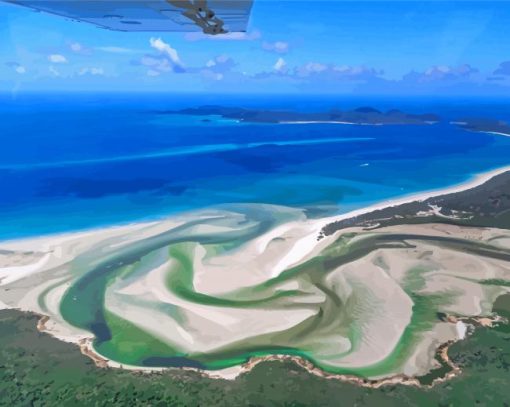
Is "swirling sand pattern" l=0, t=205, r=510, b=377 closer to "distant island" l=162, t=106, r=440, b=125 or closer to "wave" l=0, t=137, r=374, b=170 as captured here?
"wave" l=0, t=137, r=374, b=170

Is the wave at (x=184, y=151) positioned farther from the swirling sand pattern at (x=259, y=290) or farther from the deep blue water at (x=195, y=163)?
the swirling sand pattern at (x=259, y=290)

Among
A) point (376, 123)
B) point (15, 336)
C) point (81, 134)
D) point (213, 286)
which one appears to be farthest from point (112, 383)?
point (376, 123)

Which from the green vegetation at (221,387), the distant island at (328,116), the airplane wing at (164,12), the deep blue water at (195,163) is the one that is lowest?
the green vegetation at (221,387)

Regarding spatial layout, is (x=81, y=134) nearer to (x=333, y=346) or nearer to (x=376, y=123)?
(x=376, y=123)

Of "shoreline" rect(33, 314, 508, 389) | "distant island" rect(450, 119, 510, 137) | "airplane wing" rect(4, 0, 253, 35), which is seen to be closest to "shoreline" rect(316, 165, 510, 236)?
"shoreline" rect(33, 314, 508, 389)

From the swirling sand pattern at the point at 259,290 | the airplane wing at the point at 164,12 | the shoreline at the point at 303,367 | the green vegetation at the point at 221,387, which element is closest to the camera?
the airplane wing at the point at 164,12

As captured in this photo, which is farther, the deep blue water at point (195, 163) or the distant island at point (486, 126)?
the distant island at point (486, 126)

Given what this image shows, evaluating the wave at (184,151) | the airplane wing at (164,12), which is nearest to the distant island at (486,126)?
the wave at (184,151)
